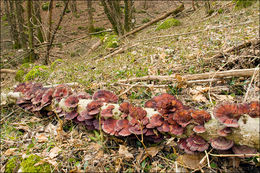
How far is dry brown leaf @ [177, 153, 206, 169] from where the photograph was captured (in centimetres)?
188

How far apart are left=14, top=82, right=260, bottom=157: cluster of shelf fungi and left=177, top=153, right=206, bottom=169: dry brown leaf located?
0.14 metres

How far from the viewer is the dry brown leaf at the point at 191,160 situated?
1880mm

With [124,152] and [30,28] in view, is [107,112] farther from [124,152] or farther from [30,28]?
[30,28]

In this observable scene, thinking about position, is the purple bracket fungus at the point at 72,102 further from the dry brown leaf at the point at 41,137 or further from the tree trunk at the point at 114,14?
the tree trunk at the point at 114,14

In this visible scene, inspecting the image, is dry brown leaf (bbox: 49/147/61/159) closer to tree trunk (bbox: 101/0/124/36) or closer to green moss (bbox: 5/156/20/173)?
green moss (bbox: 5/156/20/173)

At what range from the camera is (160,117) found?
6.83 ft

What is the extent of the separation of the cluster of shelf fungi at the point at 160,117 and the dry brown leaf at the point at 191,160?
14cm

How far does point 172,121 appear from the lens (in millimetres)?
1958

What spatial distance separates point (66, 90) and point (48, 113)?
578 millimetres

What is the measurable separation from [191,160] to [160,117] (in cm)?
54

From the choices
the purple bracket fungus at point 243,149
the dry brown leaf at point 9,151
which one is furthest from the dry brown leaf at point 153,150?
the dry brown leaf at point 9,151

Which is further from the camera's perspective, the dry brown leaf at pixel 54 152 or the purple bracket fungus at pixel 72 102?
the purple bracket fungus at pixel 72 102

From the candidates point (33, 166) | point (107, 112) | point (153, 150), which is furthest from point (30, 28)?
point (153, 150)

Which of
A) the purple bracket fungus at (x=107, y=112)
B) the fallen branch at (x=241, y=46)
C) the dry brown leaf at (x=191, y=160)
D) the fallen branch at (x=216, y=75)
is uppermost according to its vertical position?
the fallen branch at (x=241, y=46)
